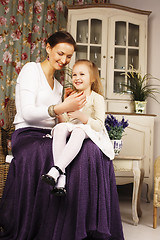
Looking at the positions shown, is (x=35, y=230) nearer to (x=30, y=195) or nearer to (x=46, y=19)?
(x=30, y=195)

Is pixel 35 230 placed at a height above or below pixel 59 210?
below

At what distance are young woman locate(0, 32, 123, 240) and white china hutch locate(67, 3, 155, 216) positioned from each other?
1.43 metres

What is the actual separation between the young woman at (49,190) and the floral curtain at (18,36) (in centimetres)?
143

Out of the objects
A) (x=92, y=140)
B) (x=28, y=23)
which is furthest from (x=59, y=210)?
(x=28, y=23)

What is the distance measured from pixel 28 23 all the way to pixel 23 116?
1.91m

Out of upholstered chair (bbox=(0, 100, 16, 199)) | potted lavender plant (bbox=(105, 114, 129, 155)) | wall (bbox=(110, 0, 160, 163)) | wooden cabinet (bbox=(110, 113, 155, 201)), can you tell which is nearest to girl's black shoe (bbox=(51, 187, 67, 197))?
upholstered chair (bbox=(0, 100, 16, 199))

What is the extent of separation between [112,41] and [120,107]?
0.73 meters

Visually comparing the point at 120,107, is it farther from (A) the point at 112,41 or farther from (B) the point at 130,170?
(B) the point at 130,170

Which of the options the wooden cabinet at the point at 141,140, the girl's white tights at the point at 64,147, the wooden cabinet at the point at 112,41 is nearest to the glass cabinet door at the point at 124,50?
the wooden cabinet at the point at 112,41

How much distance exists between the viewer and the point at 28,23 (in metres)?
3.27

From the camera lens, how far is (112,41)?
10.3 ft

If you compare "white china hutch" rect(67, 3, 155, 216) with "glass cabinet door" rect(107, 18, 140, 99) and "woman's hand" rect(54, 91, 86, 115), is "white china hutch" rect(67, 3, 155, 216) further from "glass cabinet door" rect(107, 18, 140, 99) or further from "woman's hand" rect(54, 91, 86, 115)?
"woman's hand" rect(54, 91, 86, 115)

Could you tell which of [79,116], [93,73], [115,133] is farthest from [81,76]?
[115,133]

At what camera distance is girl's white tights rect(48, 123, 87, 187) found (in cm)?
140
